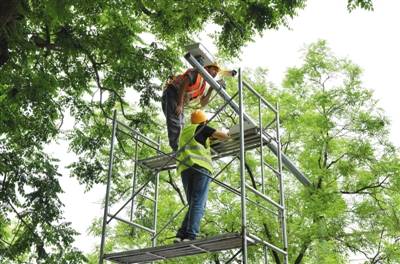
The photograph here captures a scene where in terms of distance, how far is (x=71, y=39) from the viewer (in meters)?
9.62

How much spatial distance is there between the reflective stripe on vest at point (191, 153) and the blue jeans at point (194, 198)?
0.24 feet

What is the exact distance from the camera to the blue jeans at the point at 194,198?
6609 millimetres

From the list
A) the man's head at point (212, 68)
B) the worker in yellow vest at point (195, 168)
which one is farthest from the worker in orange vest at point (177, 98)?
the worker in yellow vest at point (195, 168)

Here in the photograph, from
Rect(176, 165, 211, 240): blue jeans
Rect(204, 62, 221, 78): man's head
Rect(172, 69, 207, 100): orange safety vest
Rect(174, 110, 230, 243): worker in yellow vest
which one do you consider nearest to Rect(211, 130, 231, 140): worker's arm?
Rect(174, 110, 230, 243): worker in yellow vest

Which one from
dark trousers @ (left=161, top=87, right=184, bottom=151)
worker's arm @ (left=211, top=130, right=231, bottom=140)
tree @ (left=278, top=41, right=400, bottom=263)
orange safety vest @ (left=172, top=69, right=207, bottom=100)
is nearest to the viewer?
worker's arm @ (left=211, top=130, right=231, bottom=140)

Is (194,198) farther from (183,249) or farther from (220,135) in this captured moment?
(220,135)

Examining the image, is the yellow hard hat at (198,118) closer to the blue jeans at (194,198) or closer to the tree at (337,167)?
the blue jeans at (194,198)

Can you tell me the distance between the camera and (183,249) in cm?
646

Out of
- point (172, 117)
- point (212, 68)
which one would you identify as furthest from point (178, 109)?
point (212, 68)

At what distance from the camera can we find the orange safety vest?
7832 millimetres

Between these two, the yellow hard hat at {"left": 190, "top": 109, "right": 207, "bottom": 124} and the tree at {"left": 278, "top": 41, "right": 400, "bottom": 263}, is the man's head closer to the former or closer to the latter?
the yellow hard hat at {"left": 190, "top": 109, "right": 207, "bottom": 124}

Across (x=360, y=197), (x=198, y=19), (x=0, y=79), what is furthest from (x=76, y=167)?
(x=360, y=197)

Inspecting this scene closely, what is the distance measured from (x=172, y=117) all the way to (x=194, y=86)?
0.55m

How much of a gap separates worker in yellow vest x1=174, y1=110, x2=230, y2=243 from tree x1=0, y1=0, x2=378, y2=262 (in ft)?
7.44
